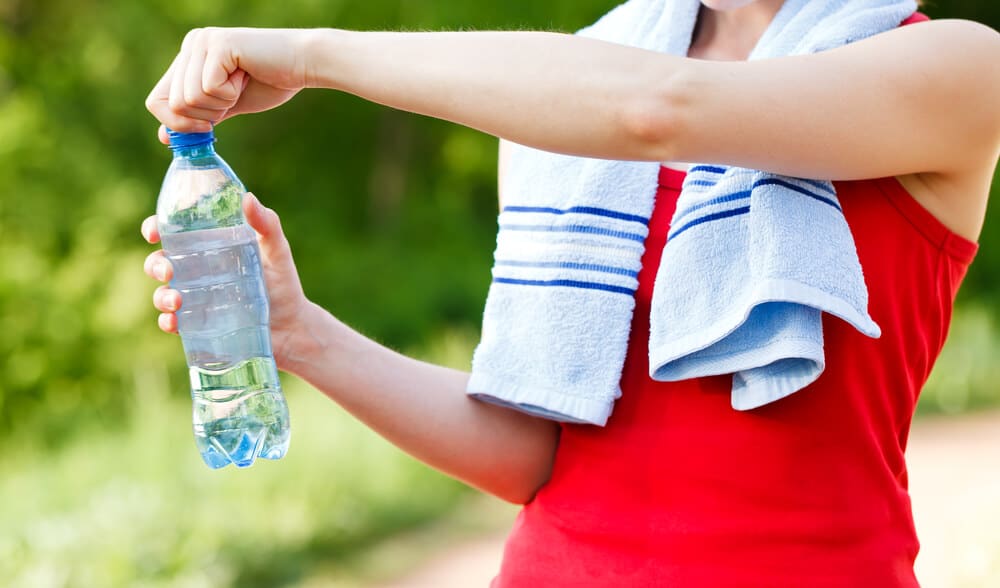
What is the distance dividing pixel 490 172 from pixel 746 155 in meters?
9.98

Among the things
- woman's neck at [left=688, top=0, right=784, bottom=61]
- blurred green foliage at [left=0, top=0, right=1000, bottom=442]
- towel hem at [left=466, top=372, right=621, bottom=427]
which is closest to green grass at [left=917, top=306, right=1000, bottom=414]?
blurred green foliage at [left=0, top=0, right=1000, bottom=442]

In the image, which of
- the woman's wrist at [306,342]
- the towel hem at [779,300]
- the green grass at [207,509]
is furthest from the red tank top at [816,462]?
the green grass at [207,509]

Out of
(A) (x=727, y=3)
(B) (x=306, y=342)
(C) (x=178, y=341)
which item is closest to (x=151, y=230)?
(B) (x=306, y=342)

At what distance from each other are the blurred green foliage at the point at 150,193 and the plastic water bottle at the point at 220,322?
530 cm

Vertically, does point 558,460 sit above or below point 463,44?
below

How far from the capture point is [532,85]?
1.45 metres

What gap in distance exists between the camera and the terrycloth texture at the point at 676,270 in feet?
5.08

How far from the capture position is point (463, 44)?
4.87ft

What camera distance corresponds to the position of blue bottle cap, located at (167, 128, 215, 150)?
5.49 feet

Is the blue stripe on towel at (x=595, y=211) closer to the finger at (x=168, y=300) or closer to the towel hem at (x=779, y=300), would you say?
the towel hem at (x=779, y=300)

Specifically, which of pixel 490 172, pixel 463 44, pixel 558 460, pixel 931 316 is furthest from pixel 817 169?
pixel 490 172

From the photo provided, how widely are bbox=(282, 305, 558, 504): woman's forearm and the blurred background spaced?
1265 mm

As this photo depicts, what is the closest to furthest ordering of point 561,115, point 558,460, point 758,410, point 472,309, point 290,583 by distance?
point 561,115, point 758,410, point 558,460, point 290,583, point 472,309

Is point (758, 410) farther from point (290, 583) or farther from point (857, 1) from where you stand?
point (290, 583)
